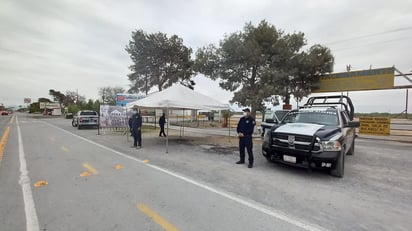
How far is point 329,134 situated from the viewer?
215 inches

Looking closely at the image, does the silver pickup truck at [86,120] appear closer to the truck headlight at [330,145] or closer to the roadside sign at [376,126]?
the truck headlight at [330,145]

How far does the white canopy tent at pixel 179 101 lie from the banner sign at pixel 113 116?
22.8ft

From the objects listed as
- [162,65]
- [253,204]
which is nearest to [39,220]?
[253,204]

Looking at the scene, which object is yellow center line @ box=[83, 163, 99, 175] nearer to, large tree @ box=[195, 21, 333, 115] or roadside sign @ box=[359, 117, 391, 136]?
large tree @ box=[195, 21, 333, 115]

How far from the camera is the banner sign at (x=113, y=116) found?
16.7m

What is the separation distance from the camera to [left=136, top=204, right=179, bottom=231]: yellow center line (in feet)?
9.94

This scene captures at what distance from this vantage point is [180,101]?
9477 millimetres

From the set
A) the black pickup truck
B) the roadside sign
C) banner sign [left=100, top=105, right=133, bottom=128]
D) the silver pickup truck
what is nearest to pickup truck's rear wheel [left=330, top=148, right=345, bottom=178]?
the black pickup truck

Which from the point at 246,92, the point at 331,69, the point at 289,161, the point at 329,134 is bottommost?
the point at 289,161

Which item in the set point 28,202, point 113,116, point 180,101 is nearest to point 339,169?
point 180,101

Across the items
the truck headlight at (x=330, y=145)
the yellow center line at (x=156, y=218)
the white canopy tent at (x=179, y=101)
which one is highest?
the white canopy tent at (x=179, y=101)

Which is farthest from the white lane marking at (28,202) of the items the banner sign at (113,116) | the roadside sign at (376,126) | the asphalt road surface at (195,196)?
the roadside sign at (376,126)

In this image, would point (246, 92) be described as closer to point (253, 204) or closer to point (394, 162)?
point (394, 162)

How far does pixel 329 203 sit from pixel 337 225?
34.7 inches
